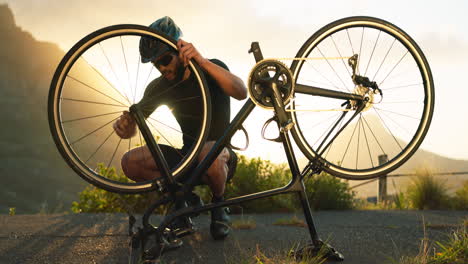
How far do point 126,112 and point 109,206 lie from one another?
4033 mm

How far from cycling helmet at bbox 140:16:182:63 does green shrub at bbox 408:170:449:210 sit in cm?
628

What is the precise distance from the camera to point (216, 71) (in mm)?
3166

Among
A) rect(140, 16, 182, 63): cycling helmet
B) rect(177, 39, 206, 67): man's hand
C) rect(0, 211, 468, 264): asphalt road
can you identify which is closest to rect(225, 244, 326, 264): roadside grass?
rect(0, 211, 468, 264): asphalt road

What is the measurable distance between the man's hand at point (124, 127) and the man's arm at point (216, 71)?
68 centimetres

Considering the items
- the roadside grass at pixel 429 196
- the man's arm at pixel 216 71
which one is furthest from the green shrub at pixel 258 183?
the man's arm at pixel 216 71

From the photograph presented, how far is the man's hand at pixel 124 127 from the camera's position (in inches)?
127

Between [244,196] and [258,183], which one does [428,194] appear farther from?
[244,196]

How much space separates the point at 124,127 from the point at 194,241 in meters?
1.06

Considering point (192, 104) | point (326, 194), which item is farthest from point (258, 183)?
point (192, 104)

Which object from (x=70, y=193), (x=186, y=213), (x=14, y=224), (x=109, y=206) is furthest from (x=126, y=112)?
(x=70, y=193)

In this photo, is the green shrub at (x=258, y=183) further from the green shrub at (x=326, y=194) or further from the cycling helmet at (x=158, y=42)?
the cycling helmet at (x=158, y=42)

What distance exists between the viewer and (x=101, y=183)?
2.87m

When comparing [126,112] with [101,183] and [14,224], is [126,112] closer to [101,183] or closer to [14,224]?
[101,183]

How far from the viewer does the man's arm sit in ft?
9.45
